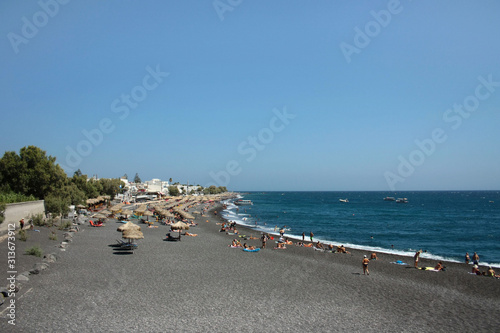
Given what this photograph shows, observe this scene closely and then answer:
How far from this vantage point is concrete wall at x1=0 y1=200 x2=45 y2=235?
861 inches

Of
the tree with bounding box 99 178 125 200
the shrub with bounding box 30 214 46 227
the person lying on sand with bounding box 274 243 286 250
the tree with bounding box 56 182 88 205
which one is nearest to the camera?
the shrub with bounding box 30 214 46 227

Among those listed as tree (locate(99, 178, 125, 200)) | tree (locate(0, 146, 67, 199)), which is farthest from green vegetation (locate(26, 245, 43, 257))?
tree (locate(99, 178, 125, 200))

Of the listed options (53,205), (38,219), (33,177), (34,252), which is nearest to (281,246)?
(34,252)

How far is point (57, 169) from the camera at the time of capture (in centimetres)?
3378

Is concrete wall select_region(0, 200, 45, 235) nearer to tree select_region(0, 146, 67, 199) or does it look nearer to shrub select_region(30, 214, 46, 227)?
shrub select_region(30, 214, 46, 227)

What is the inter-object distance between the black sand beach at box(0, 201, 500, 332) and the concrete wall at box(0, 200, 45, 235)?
2.30 meters

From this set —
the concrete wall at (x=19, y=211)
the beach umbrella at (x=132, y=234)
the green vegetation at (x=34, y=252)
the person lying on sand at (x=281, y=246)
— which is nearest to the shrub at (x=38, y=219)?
the concrete wall at (x=19, y=211)

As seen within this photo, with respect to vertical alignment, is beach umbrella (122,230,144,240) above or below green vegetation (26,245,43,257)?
above

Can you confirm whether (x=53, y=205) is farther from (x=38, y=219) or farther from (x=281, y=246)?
(x=281, y=246)

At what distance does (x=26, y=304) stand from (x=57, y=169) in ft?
87.7

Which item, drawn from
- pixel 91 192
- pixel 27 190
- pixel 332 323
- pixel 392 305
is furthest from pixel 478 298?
pixel 91 192

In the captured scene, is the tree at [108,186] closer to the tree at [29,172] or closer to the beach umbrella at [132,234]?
the tree at [29,172]

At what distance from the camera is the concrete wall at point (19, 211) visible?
2187 cm

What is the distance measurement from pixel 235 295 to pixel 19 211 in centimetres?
2055
